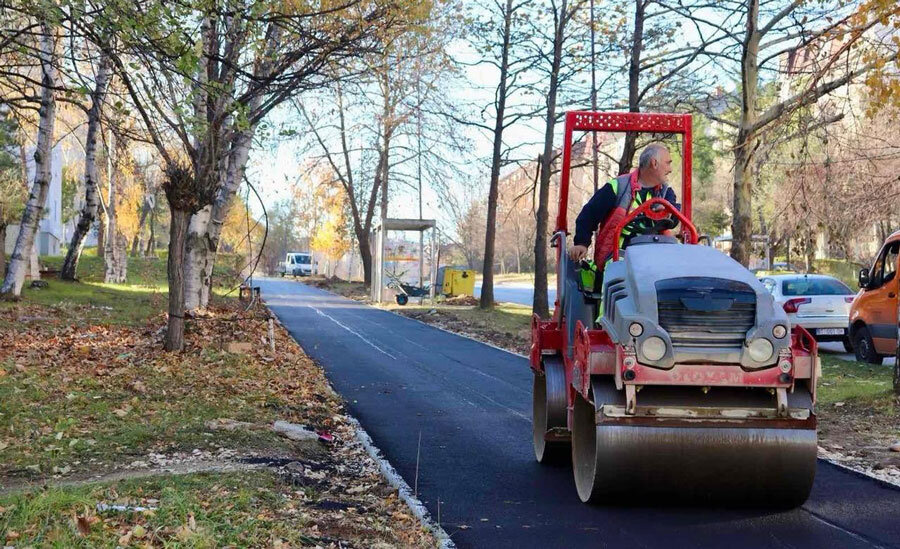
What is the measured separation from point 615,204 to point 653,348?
177cm

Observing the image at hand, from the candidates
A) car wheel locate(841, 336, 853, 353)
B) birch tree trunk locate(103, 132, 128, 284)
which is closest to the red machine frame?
car wheel locate(841, 336, 853, 353)

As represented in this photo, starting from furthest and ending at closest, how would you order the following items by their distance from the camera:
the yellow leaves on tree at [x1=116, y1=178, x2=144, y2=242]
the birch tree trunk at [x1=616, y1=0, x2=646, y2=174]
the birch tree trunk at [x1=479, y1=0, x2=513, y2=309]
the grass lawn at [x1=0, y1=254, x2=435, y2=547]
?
the yellow leaves on tree at [x1=116, y1=178, x2=144, y2=242] < the birch tree trunk at [x1=479, y1=0, x2=513, y2=309] < the birch tree trunk at [x1=616, y1=0, x2=646, y2=174] < the grass lawn at [x1=0, y1=254, x2=435, y2=547]

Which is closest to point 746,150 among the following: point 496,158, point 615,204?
point 615,204

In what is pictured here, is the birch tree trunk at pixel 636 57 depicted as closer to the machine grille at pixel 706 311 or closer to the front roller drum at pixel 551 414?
the front roller drum at pixel 551 414

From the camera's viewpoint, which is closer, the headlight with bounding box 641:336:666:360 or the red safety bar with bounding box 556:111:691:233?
the headlight with bounding box 641:336:666:360

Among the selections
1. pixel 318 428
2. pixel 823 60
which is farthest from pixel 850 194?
pixel 318 428

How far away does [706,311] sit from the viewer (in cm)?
577

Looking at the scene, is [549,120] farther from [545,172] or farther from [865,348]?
[865,348]

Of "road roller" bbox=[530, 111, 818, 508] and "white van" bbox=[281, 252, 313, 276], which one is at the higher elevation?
"white van" bbox=[281, 252, 313, 276]

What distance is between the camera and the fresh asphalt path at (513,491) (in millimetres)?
5715

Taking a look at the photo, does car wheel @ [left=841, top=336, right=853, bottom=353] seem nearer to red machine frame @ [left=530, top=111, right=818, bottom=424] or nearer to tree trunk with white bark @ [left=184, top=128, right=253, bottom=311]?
tree trunk with white bark @ [left=184, top=128, right=253, bottom=311]

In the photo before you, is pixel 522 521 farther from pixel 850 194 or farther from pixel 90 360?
pixel 850 194

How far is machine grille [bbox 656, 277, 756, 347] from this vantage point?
18.9 ft

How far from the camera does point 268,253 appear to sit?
10094 cm
